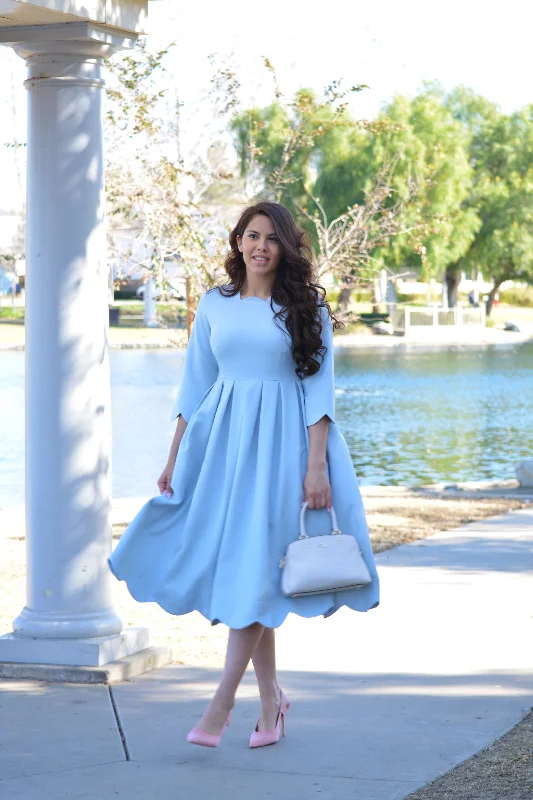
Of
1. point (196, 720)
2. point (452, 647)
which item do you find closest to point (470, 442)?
point (452, 647)

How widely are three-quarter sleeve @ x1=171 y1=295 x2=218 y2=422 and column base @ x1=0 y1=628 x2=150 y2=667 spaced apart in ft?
3.97

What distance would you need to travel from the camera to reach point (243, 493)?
171 inches

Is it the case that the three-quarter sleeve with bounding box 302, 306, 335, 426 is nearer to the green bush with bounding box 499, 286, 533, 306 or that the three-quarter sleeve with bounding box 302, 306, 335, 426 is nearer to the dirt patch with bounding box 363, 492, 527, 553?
the dirt patch with bounding box 363, 492, 527, 553

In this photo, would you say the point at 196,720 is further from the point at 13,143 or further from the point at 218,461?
the point at 13,143

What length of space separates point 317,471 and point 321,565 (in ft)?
1.07

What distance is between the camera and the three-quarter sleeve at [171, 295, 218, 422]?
4570mm

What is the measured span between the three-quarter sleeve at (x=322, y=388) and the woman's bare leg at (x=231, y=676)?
74 centimetres

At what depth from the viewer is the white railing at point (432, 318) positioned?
58.7 m

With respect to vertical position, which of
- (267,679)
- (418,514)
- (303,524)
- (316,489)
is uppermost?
(316,489)

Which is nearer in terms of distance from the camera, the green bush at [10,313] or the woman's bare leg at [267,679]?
the woman's bare leg at [267,679]

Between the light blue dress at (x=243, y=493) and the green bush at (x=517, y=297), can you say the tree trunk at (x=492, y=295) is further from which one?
the light blue dress at (x=243, y=493)

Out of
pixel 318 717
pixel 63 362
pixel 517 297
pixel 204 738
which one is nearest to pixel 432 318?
pixel 517 297

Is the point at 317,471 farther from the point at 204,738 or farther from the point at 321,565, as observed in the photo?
the point at 204,738

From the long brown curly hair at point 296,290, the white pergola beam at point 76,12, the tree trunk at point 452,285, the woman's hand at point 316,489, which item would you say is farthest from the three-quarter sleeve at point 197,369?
the tree trunk at point 452,285
